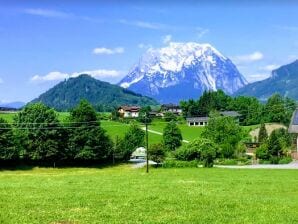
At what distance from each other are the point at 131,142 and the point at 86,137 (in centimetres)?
1939

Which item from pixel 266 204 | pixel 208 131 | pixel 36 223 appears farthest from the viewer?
pixel 208 131

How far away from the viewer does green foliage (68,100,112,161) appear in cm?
9275

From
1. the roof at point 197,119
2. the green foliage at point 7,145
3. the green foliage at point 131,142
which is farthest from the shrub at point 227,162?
the roof at point 197,119

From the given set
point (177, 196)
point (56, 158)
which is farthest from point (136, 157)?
point (177, 196)

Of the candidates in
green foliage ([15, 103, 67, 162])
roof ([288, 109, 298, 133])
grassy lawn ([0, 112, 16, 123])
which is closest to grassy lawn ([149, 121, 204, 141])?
grassy lawn ([0, 112, 16, 123])

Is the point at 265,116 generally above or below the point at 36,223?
above

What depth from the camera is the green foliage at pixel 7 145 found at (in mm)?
85750

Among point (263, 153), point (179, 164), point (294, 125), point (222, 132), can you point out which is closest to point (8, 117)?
point (222, 132)

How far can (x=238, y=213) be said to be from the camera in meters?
18.5

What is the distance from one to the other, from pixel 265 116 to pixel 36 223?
161933mm

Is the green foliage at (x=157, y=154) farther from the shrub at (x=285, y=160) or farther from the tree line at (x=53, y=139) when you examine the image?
the shrub at (x=285, y=160)

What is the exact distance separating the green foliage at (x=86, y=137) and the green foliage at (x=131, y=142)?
572 centimetres

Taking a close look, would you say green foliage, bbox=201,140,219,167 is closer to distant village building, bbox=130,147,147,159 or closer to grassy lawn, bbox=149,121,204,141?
distant village building, bbox=130,147,147,159

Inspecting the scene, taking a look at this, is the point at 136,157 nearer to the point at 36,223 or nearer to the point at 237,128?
the point at 237,128
